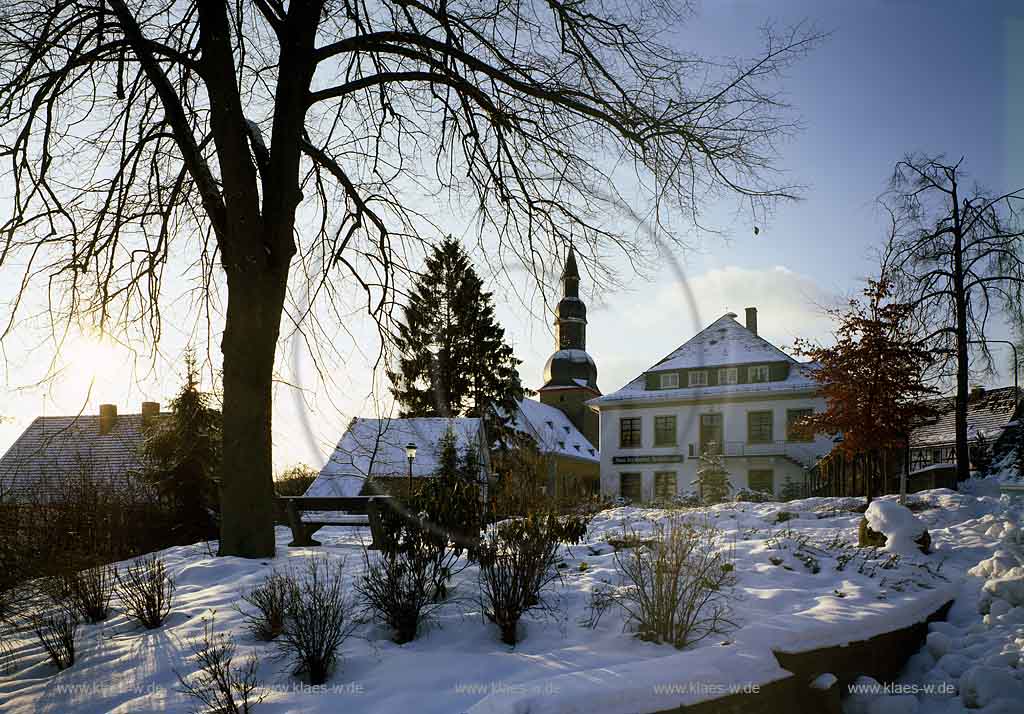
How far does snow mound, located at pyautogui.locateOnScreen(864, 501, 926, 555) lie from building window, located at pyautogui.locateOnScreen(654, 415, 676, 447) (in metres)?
28.0

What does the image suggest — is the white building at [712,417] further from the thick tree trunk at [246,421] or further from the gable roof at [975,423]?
the thick tree trunk at [246,421]

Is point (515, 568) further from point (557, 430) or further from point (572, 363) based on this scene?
point (572, 363)

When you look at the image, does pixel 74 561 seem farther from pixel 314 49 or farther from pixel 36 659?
pixel 314 49

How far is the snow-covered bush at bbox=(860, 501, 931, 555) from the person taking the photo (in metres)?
7.95

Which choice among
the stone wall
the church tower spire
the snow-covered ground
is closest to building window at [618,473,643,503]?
the church tower spire

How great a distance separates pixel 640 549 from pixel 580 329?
49.8 meters

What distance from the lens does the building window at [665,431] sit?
118 ft

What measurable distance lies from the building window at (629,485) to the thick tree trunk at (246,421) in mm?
29909

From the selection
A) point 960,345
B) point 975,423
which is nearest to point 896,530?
point 960,345

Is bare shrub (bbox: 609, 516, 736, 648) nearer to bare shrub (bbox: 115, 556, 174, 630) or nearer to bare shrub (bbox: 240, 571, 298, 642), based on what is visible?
bare shrub (bbox: 240, 571, 298, 642)

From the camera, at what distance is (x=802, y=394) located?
3359 cm

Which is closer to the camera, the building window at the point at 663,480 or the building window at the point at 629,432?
the building window at the point at 663,480

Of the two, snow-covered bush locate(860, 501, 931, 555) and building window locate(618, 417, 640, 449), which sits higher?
building window locate(618, 417, 640, 449)

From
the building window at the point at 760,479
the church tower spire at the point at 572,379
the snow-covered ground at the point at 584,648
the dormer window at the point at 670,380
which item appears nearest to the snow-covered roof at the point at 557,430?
the church tower spire at the point at 572,379
